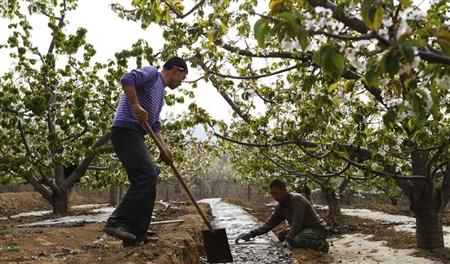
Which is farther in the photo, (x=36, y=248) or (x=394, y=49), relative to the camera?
(x=36, y=248)

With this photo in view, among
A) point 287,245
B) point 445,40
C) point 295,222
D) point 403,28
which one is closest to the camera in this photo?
point 403,28

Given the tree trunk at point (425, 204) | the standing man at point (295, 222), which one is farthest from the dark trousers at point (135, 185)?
the tree trunk at point (425, 204)

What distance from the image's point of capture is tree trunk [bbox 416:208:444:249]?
352 inches

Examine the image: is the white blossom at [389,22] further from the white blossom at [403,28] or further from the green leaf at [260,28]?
the green leaf at [260,28]

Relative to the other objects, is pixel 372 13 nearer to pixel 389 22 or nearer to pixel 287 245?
pixel 389 22

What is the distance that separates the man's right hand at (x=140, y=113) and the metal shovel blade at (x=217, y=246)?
1.87m

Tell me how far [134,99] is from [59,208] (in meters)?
11.8

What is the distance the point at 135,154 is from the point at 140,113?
0.53 metres

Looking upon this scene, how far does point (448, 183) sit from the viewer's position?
28.5 feet

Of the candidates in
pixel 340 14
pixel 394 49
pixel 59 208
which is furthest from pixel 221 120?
pixel 59 208

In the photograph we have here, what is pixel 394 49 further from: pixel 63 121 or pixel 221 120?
pixel 63 121

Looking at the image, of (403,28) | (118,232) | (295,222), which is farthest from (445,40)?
(295,222)

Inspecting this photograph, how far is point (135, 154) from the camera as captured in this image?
16.7 feet

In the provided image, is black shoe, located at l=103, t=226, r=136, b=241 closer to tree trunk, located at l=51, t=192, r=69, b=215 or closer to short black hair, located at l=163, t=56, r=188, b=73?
short black hair, located at l=163, t=56, r=188, b=73
